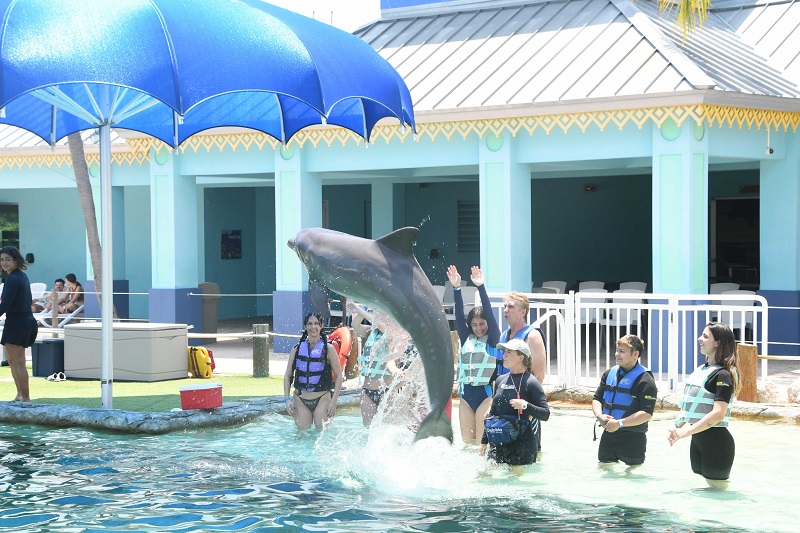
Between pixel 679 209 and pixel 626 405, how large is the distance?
6820 millimetres

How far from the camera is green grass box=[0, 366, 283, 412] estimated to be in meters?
13.3

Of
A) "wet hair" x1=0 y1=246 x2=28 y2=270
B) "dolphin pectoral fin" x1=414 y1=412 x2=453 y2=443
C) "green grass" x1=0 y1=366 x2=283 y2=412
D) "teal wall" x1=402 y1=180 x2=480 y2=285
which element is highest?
"teal wall" x1=402 y1=180 x2=480 y2=285

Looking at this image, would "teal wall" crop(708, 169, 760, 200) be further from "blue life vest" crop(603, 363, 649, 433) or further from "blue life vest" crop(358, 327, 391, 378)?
"blue life vest" crop(603, 363, 649, 433)

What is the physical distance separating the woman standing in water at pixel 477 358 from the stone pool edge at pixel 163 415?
3167mm

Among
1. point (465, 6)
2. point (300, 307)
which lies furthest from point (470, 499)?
point (465, 6)

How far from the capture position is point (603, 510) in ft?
26.6

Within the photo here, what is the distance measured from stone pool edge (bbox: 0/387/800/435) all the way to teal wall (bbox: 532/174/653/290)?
41.0ft

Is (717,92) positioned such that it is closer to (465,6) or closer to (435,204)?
(465,6)

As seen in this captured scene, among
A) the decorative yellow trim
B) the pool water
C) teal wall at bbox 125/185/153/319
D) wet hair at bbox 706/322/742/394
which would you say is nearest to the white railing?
the pool water

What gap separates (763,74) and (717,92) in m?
2.89

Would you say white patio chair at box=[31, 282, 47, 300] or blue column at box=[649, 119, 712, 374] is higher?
blue column at box=[649, 119, 712, 374]

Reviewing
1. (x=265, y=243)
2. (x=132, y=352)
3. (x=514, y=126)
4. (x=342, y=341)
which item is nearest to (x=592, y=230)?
(x=265, y=243)

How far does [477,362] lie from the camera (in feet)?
31.9

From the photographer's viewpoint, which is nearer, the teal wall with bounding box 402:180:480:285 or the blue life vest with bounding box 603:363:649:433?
the blue life vest with bounding box 603:363:649:433
